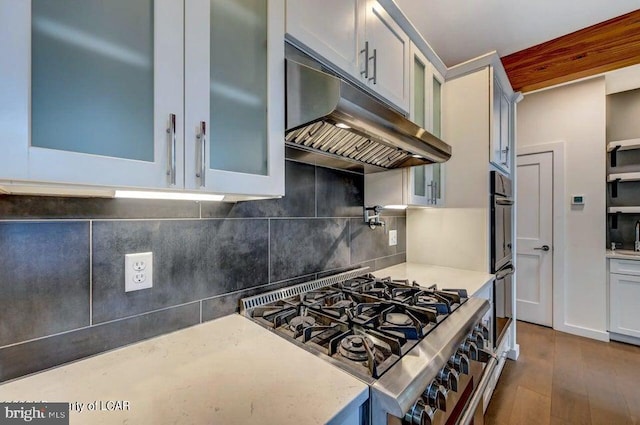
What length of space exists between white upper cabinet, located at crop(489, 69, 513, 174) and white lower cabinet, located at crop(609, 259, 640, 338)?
1602 millimetres

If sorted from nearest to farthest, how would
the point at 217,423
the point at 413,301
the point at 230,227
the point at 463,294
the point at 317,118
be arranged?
the point at 217,423 < the point at 317,118 < the point at 230,227 < the point at 413,301 < the point at 463,294

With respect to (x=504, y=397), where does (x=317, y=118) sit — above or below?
above

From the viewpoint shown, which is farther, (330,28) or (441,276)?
(441,276)

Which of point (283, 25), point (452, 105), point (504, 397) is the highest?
point (452, 105)

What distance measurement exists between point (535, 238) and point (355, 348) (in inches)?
131

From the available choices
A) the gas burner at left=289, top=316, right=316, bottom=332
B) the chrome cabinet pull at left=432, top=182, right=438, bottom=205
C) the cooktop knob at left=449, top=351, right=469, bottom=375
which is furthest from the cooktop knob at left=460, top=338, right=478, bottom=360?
the chrome cabinet pull at left=432, top=182, right=438, bottom=205

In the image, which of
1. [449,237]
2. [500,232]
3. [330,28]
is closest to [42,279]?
[330,28]

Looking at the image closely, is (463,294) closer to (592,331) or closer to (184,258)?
(184,258)

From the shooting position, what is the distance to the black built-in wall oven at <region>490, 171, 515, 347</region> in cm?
194

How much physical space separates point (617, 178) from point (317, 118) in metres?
3.49

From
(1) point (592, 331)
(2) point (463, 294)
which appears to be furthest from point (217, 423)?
A: (1) point (592, 331)

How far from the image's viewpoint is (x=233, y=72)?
796 mm

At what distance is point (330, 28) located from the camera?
3.48ft

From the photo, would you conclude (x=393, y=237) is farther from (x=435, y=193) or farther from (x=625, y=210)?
(x=625, y=210)
